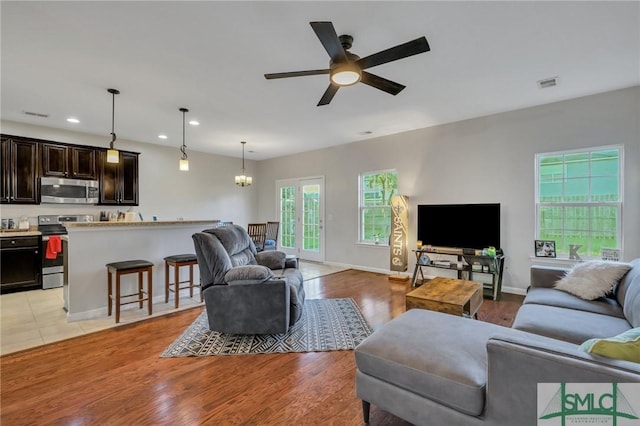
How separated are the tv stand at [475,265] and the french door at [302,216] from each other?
9.18 feet

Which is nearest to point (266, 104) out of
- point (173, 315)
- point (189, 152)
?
point (173, 315)

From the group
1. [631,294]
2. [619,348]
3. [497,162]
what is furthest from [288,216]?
[619,348]

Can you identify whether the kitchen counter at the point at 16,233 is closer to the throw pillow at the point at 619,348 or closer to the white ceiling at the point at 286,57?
the white ceiling at the point at 286,57

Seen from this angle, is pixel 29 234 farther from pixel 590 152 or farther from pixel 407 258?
pixel 590 152

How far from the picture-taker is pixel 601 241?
3.82 meters

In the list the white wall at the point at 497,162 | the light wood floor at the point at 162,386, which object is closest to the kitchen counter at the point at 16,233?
the light wood floor at the point at 162,386

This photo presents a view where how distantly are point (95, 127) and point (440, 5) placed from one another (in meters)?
5.63

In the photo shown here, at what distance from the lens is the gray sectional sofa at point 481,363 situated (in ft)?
3.75

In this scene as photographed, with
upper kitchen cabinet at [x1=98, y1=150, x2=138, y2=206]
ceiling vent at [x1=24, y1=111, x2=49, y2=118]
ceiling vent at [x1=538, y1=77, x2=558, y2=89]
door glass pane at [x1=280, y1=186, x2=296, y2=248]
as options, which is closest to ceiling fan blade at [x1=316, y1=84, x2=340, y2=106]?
ceiling vent at [x1=538, y1=77, x2=558, y2=89]

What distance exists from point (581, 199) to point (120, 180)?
25.1ft

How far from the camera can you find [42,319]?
3.38m

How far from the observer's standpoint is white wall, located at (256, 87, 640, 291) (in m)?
3.62

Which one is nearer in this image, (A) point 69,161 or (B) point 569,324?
(B) point 569,324

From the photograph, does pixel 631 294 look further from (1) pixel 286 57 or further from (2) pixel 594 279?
(1) pixel 286 57
